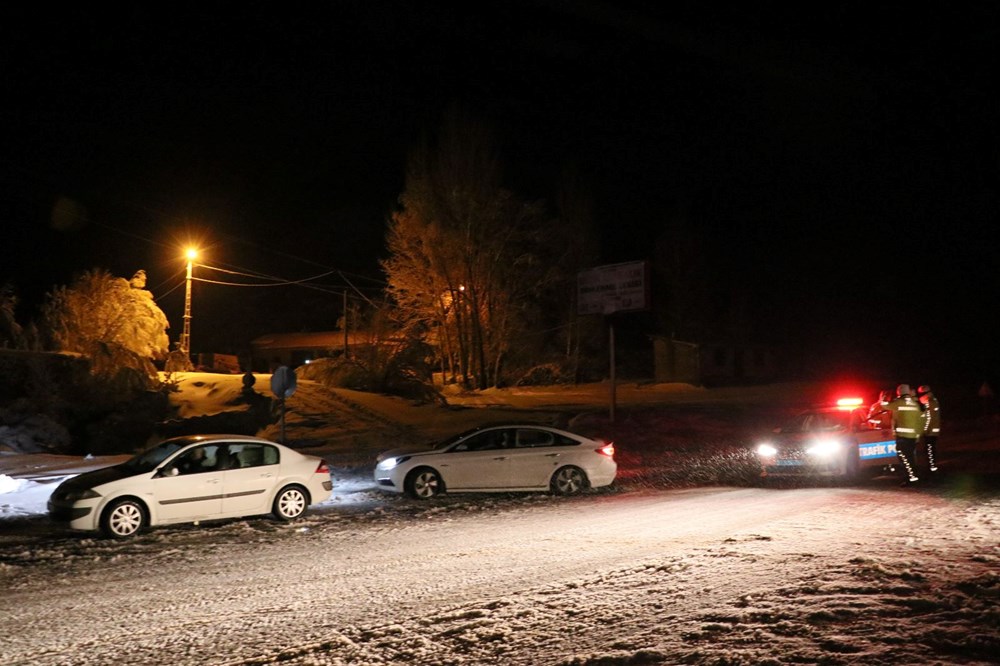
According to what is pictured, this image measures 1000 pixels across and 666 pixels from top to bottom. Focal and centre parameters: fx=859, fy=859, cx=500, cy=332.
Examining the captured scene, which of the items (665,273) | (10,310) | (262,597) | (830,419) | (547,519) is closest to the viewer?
(262,597)

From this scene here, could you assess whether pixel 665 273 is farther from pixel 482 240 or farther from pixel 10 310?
pixel 10 310

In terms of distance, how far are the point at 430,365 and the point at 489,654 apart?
36.2 m

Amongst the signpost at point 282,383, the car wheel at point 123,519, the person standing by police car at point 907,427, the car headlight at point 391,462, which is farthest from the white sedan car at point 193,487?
the person standing by police car at point 907,427

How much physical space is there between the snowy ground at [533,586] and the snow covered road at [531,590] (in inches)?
1.1

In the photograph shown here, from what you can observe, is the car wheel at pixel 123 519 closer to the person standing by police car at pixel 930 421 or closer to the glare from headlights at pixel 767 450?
the glare from headlights at pixel 767 450

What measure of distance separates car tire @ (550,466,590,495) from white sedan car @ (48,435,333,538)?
427 centimetres

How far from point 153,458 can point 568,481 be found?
7.16m

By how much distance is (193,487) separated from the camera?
12242 mm

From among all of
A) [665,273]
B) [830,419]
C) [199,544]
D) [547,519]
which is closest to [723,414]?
[830,419]

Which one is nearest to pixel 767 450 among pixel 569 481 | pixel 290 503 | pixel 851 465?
pixel 851 465

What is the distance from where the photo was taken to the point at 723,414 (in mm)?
28141

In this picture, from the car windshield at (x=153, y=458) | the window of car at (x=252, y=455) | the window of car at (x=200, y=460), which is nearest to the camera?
the car windshield at (x=153, y=458)

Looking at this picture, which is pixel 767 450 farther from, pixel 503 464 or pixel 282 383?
pixel 282 383

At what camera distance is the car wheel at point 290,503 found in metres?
13.0
